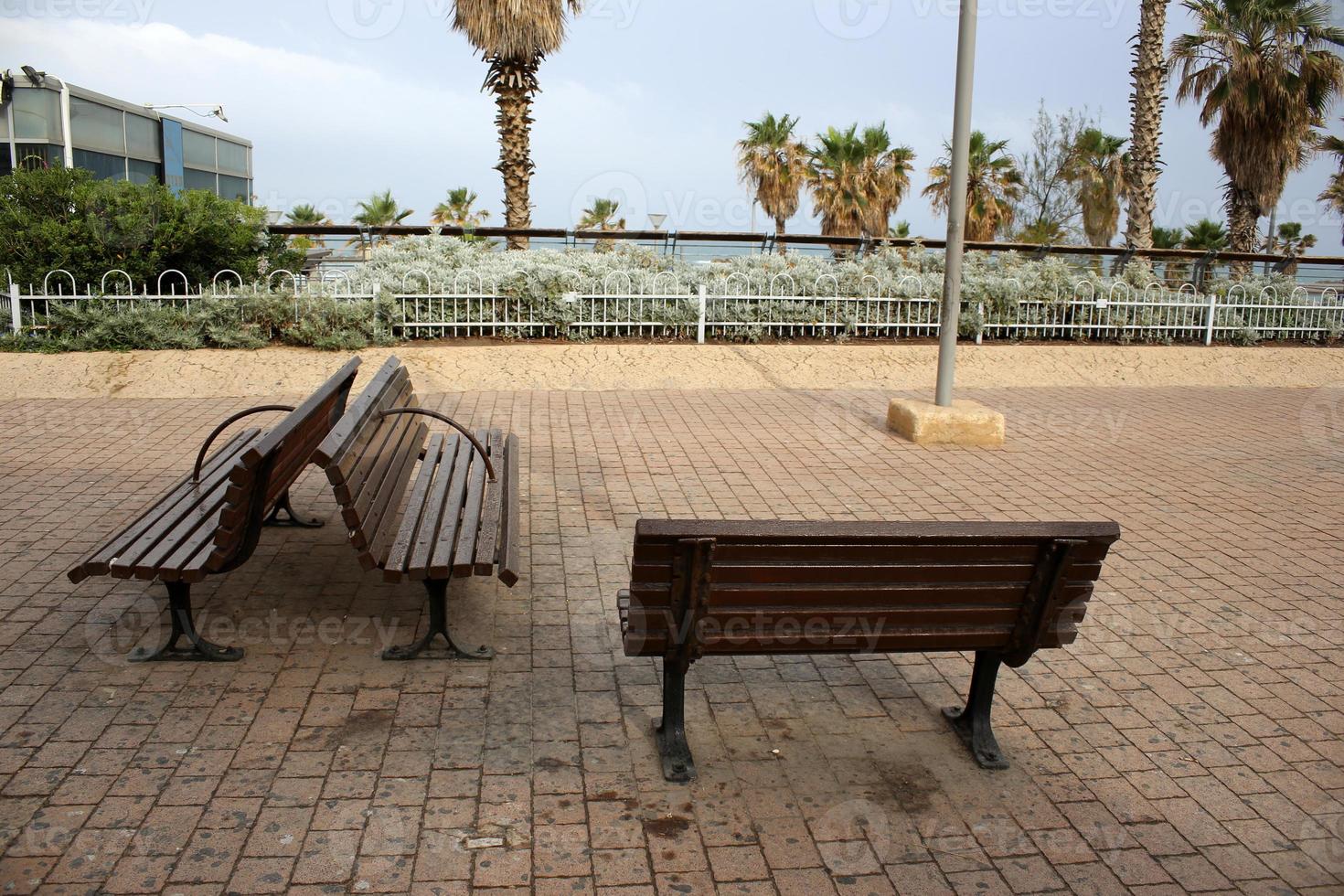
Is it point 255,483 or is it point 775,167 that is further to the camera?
point 775,167

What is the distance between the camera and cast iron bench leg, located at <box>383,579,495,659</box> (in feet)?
13.6

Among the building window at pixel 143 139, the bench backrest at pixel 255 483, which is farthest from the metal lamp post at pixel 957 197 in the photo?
the building window at pixel 143 139

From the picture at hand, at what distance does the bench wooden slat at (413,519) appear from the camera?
12.7 ft

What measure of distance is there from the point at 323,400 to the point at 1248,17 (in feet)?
71.1

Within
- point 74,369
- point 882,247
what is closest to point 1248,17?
point 882,247

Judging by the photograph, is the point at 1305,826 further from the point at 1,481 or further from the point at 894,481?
the point at 1,481

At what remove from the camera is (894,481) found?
7.39 meters

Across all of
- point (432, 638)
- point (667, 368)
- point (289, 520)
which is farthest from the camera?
point (667, 368)

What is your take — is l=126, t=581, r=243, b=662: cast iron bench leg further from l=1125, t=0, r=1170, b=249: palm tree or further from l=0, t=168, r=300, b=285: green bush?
l=1125, t=0, r=1170, b=249: palm tree

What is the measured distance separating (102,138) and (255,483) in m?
22.0

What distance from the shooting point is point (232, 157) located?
28906mm

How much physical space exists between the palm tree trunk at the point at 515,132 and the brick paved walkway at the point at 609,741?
12.2 metres

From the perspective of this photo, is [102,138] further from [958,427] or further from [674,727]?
[674,727]
